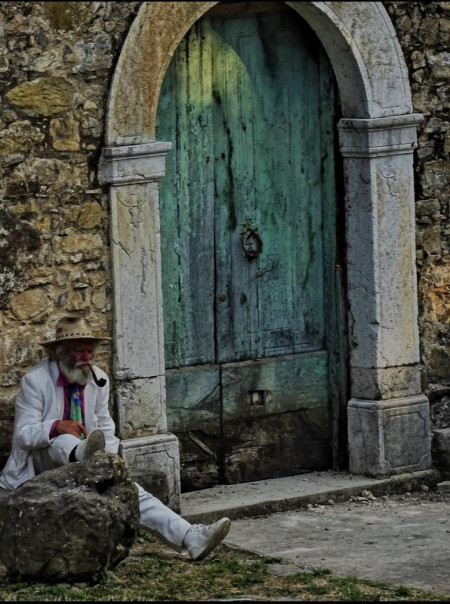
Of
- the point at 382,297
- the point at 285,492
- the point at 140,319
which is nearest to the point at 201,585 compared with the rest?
the point at 140,319

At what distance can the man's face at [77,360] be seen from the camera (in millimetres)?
9352

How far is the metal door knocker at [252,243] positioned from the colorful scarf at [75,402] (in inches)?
70.6

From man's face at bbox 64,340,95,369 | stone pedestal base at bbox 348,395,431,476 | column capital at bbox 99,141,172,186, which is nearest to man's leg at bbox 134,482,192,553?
man's face at bbox 64,340,95,369

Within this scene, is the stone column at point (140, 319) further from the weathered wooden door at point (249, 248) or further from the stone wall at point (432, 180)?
the stone wall at point (432, 180)

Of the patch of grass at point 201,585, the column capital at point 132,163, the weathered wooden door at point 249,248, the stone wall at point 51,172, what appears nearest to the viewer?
the patch of grass at point 201,585

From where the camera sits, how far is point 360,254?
429 inches

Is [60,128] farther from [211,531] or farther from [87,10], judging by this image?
[211,531]

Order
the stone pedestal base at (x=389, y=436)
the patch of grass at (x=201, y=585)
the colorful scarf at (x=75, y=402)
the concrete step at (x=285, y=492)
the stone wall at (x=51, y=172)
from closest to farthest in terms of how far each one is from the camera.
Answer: the patch of grass at (x=201, y=585) → the colorful scarf at (x=75, y=402) → the stone wall at (x=51, y=172) → the concrete step at (x=285, y=492) → the stone pedestal base at (x=389, y=436)

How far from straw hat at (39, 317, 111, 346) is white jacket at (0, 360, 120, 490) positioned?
0.15 metres

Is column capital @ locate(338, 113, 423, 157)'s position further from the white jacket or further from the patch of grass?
the patch of grass

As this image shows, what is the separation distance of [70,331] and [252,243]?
1779 mm

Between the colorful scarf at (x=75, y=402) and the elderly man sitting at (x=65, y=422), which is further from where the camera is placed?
the colorful scarf at (x=75, y=402)

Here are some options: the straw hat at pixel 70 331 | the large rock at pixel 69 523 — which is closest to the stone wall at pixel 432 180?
the straw hat at pixel 70 331

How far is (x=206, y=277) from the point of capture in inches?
418
